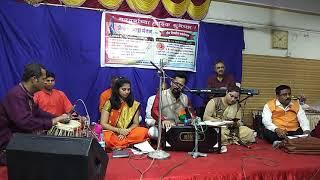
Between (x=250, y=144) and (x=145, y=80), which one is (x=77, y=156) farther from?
(x=145, y=80)

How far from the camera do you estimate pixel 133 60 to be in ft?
17.4

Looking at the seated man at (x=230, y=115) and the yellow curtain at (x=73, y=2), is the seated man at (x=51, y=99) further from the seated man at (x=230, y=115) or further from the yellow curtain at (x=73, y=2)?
the seated man at (x=230, y=115)

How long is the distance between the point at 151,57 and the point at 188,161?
97.4 inches

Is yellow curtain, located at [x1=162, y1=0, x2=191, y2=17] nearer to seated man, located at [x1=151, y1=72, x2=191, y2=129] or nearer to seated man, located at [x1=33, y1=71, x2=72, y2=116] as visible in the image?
seated man, located at [x1=151, y1=72, x2=191, y2=129]

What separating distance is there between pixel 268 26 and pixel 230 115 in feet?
9.37

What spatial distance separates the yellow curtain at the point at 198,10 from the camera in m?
5.64

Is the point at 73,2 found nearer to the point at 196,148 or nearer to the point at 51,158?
the point at 196,148

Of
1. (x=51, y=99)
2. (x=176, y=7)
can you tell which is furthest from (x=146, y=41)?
(x=51, y=99)

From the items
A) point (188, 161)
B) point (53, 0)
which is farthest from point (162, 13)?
point (188, 161)

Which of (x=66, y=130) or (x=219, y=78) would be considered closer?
(x=66, y=130)

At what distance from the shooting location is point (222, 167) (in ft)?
10.4

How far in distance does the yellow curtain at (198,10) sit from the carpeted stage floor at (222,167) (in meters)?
2.76

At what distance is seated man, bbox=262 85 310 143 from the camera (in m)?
4.70

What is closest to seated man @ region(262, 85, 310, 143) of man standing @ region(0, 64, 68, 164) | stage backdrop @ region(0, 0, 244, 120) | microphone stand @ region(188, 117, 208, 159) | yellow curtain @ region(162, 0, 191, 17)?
microphone stand @ region(188, 117, 208, 159)
